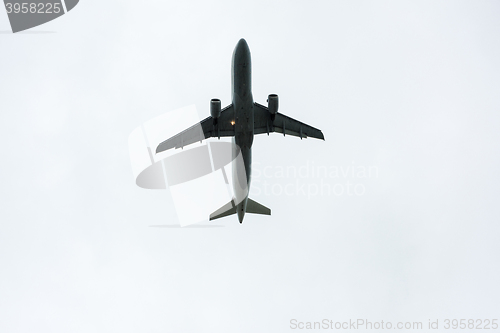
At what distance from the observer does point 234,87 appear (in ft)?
103

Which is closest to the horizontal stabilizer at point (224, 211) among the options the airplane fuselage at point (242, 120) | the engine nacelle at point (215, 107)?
the airplane fuselage at point (242, 120)

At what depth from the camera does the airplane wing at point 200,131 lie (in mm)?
35562

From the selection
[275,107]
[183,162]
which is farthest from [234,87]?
[183,162]

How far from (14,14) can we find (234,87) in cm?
1768

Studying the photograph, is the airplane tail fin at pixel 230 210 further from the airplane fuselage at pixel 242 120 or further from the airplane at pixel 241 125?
the airplane fuselage at pixel 242 120

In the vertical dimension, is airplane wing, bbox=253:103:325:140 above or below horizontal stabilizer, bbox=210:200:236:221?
above

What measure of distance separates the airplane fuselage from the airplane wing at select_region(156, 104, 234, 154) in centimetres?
233

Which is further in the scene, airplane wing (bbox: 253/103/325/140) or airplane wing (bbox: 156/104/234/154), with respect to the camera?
airplane wing (bbox: 253/103/325/140)

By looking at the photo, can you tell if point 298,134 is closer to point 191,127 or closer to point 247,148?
point 247,148

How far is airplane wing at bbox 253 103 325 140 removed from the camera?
36.7 meters

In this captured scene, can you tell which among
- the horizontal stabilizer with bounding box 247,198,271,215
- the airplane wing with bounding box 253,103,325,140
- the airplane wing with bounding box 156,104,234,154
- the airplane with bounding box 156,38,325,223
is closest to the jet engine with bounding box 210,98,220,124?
the airplane with bounding box 156,38,325,223

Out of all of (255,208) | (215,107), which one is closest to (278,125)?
(215,107)

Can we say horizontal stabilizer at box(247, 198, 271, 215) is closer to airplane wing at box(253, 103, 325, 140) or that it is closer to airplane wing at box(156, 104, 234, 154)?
airplane wing at box(253, 103, 325, 140)

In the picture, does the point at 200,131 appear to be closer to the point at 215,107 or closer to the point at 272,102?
the point at 215,107
